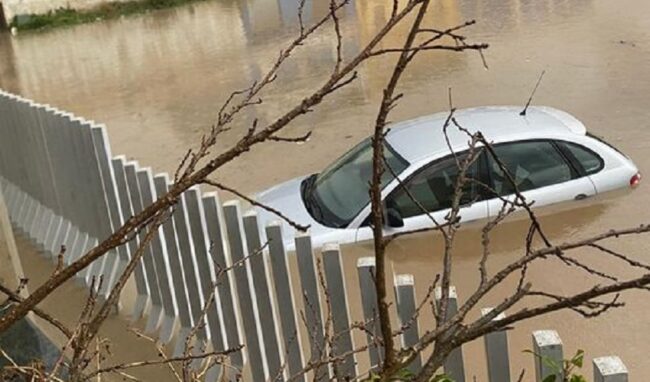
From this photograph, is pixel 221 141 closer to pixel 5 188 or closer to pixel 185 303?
pixel 5 188

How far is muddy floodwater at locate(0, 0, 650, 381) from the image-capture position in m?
7.10

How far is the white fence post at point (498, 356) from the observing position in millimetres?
3311

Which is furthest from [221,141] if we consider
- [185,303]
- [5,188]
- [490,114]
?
[185,303]

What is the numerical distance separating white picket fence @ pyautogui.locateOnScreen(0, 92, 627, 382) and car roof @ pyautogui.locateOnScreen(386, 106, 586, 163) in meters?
1.28

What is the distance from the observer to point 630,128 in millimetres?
10844

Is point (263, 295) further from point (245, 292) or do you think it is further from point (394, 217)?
point (394, 217)

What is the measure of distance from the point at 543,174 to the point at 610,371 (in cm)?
521

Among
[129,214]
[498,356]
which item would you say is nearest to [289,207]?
[129,214]

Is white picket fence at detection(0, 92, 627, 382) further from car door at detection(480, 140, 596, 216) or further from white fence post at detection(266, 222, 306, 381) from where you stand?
car door at detection(480, 140, 596, 216)

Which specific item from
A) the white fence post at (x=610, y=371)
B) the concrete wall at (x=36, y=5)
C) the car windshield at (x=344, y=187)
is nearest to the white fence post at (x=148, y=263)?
the car windshield at (x=344, y=187)

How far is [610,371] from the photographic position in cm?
270

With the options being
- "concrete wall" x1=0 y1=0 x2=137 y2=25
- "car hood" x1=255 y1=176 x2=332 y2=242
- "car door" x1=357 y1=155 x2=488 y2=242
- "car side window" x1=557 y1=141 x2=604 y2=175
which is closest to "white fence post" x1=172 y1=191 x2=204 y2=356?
"car hood" x1=255 y1=176 x2=332 y2=242

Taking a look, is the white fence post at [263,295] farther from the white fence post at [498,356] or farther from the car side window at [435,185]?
the car side window at [435,185]

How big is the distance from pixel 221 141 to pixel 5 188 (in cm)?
481
